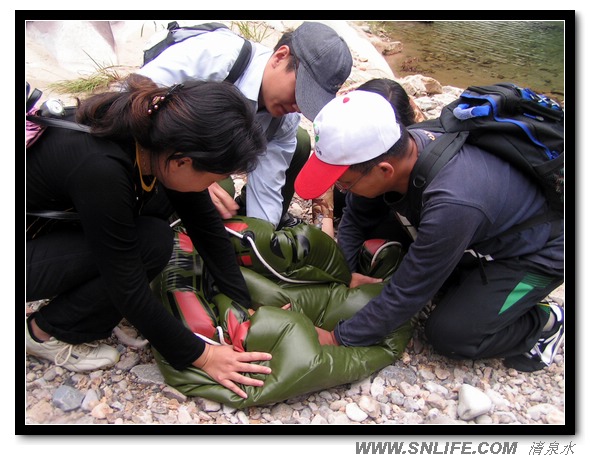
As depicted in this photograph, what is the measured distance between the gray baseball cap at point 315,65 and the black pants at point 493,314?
0.96 metres

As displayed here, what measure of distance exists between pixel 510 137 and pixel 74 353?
185cm

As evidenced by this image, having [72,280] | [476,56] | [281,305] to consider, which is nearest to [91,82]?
[72,280]

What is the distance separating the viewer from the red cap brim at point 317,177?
1937 millimetres

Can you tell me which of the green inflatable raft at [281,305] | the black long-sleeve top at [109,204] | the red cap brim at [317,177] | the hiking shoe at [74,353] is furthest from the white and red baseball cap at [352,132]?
the hiking shoe at [74,353]

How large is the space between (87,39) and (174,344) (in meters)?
3.43

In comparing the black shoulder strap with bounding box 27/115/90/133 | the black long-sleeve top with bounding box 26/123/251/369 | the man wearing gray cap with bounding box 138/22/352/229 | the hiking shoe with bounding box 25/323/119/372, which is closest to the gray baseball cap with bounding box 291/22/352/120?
the man wearing gray cap with bounding box 138/22/352/229

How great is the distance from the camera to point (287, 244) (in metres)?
2.41

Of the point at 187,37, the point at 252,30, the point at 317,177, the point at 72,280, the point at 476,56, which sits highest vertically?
the point at 187,37

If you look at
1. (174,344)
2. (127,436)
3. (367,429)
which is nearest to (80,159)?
(174,344)

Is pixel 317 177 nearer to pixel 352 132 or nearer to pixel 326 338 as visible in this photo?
pixel 352 132

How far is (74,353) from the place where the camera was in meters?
2.02

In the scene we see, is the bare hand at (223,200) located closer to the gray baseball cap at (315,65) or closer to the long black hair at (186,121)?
the gray baseball cap at (315,65)

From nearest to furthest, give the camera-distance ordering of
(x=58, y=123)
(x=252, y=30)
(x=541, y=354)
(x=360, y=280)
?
(x=58, y=123), (x=541, y=354), (x=360, y=280), (x=252, y=30)

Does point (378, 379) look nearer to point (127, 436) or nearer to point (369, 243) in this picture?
point (369, 243)
